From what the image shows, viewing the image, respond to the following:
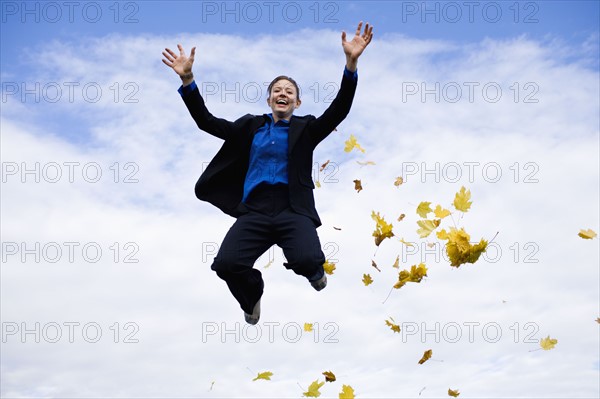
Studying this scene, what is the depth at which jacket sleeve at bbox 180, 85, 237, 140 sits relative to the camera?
566 cm

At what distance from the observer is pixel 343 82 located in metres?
5.43

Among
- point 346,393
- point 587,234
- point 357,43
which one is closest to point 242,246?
point 346,393

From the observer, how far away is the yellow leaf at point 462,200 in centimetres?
607

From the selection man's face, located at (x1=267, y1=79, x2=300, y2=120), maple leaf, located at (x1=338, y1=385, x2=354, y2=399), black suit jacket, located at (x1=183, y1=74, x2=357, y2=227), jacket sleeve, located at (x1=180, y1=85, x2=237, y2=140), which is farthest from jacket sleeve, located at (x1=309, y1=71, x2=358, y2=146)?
maple leaf, located at (x1=338, y1=385, x2=354, y2=399)

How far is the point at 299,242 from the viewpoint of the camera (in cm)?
525

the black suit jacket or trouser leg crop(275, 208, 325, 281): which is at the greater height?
the black suit jacket

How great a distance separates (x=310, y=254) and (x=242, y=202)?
74cm

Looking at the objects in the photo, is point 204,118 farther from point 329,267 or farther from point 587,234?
point 587,234

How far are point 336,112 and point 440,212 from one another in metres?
1.50

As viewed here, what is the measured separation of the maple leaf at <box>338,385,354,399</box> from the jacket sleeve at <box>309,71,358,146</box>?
6.80 ft

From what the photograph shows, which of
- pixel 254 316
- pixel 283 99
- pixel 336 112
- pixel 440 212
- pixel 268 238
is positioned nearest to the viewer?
pixel 268 238

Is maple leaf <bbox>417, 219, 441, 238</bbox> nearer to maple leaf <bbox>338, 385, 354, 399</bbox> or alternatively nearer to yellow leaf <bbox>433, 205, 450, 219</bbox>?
yellow leaf <bbox>433, 205, 450, 219</bbox>

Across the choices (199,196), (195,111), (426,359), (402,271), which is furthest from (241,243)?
(426,359)

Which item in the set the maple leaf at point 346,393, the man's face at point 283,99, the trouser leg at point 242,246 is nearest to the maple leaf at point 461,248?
the maple leaf at point 346,393
